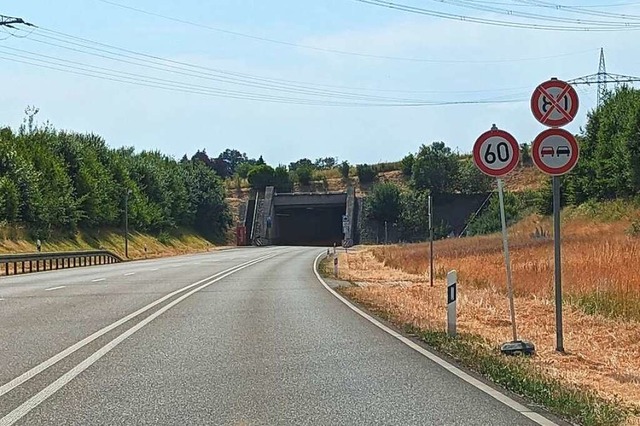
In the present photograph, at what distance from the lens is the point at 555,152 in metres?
12.0

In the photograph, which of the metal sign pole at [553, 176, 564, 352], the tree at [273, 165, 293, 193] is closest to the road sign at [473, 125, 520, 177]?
the metal sign pole at [553, 176, 564, 352]

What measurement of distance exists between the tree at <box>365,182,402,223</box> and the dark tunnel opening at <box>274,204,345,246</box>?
8.68 m

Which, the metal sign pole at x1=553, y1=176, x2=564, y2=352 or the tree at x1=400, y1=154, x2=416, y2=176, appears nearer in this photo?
the metal sign pole at x1=553, y1=176, x2=564, y2=352

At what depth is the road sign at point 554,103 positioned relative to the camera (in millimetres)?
12102

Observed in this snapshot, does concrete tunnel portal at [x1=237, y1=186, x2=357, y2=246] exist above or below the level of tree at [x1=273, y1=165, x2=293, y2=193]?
below

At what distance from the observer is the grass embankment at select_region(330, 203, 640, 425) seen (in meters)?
9.35

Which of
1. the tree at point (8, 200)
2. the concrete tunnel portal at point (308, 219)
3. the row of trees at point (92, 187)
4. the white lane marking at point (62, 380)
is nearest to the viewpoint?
the white lane marking at point (62, 380)

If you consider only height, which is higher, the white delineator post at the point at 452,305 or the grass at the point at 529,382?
the white delineator post at the point at 452,305

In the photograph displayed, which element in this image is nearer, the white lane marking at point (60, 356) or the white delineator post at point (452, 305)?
the white lane marking at point (60, 356)

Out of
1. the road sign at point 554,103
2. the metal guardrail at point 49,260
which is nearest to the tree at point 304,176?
the metal guardrail at point 49,260

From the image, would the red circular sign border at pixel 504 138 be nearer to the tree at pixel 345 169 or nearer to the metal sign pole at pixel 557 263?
the metal sign pole at pixel 557 263

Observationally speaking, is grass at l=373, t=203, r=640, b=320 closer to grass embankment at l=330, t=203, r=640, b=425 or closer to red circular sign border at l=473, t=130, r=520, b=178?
grass embankment at l=330, t=203, r=640, b=425

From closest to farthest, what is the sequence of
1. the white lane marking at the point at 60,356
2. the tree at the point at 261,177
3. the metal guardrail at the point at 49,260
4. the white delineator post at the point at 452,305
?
the white lane marking at the point at 60,356
the white delineator post at the point at 452,305
the metal guardrail at the point at 49,260
the tree at the point at 261,177

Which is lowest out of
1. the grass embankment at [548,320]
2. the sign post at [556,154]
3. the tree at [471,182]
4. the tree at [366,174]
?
the grass embankment at [548,320]
